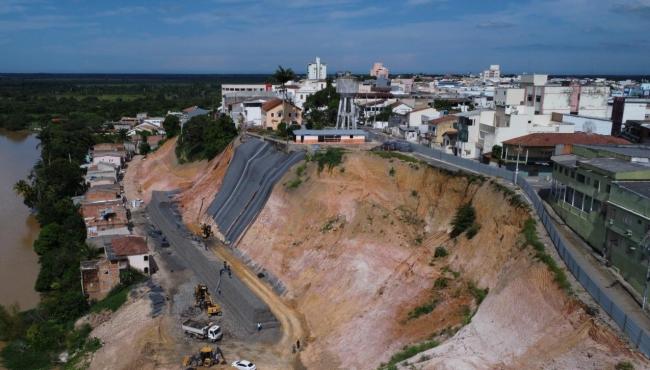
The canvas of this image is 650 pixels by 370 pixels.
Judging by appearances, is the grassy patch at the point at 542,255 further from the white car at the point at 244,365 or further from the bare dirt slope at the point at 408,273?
the white car at the point at 244,365

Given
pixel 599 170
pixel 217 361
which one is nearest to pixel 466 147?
pixel 599 170

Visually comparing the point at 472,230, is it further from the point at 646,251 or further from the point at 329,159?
the point at 329,159

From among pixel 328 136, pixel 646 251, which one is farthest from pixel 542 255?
pixel 328 136

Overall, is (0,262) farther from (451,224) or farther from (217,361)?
(451,224)

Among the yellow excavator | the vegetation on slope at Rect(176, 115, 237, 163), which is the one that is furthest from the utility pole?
the vegetation on slope at Rect(176, 115, 237, 163)

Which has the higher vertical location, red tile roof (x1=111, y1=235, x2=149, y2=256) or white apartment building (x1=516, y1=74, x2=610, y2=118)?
white apartment building (x1=516, y1=74, x2=610, y2=118)

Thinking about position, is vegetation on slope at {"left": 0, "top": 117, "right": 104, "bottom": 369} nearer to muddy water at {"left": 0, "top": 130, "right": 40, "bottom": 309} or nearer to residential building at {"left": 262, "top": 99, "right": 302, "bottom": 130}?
muddy water at {"left": 0, "top": 130, "right": 40, "bottom": 309}
